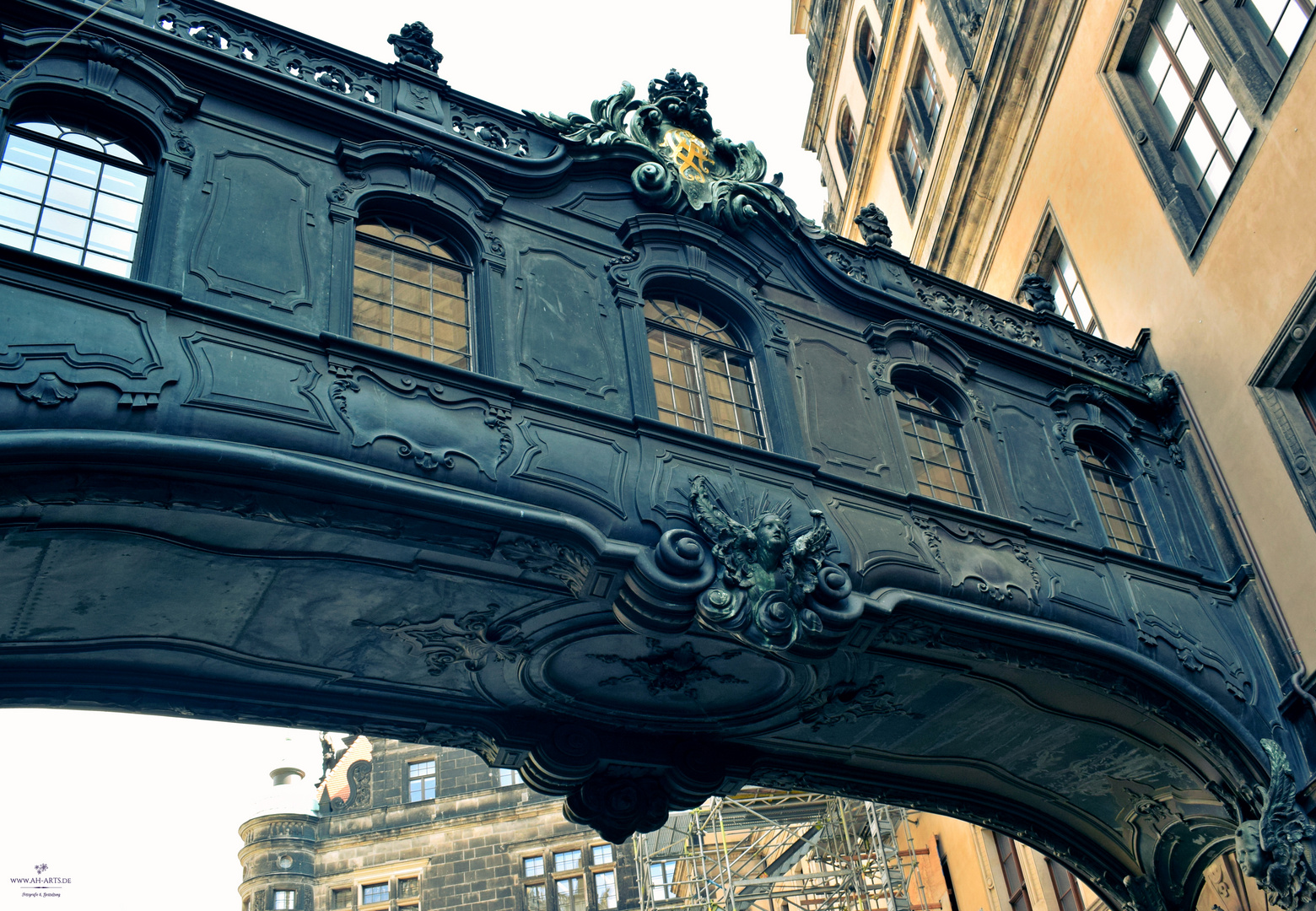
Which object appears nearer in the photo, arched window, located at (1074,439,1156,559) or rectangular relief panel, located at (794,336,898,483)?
rectangular relief panel, located at (794,336,898,483)

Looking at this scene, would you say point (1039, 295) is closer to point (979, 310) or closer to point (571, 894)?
point (979, 310)

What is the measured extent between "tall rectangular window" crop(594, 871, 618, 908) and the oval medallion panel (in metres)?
24.3

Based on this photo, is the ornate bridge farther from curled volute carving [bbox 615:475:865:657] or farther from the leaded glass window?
the leaded glass window

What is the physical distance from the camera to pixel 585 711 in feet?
38.7

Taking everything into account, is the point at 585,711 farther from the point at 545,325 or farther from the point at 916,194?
the point at 916,194

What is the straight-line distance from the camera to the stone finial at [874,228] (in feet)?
50.6

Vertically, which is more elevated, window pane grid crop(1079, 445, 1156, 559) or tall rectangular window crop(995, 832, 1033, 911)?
window pane grid crop(1079, 445, 1156, 559)

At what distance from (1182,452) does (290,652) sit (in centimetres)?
1147

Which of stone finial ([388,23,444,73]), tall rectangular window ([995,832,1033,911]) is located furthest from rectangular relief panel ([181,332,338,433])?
tall rectangular window ([995,832,1033,911])

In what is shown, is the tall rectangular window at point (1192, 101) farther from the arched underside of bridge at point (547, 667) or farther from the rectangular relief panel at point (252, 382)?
the rectangular relief panel at point (252, 382)

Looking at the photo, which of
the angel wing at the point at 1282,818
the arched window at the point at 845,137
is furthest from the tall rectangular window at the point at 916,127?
the angel wing at the point at 1282,818

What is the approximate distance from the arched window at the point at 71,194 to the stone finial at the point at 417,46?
3.42 metres

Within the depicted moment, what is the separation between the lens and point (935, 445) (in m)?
13.7

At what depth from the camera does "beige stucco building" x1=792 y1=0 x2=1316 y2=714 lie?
45.0 ft
